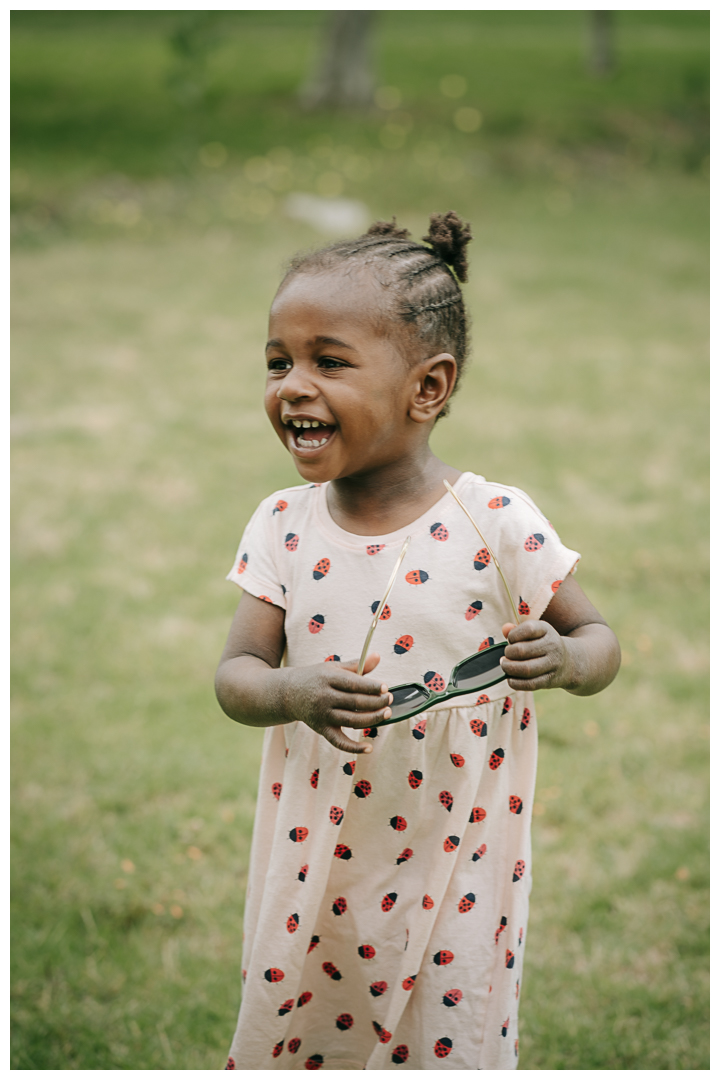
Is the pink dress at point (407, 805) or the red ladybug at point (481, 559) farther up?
the red ladybug at point (481, 559)

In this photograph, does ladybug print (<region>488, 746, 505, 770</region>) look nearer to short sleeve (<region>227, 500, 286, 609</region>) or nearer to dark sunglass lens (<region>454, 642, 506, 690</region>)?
dark sunglass lens (<region>454, 642, 506, 690</region>)

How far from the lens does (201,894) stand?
2867mm

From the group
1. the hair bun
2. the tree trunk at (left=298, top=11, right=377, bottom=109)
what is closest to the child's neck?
the hair bun

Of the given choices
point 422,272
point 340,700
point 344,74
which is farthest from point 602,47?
point 340,700

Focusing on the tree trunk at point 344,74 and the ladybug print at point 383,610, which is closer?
the ladybug print at point 383,610

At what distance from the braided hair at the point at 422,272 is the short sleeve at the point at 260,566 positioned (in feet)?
1.31

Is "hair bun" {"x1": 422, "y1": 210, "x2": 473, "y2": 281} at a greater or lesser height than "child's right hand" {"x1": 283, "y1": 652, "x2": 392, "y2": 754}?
greater

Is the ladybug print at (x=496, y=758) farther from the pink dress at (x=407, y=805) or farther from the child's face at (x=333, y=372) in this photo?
the child's face at (x=333, y=372)

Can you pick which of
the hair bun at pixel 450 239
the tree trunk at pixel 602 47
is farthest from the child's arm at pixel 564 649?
the tree trunk at pixel 602 47

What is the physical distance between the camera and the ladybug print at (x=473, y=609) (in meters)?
1.69

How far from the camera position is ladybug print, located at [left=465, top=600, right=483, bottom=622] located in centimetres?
169

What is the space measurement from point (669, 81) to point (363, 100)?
617 cm

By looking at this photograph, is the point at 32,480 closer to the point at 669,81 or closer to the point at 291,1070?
the point at 291,1070

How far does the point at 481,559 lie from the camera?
1.70 meters
